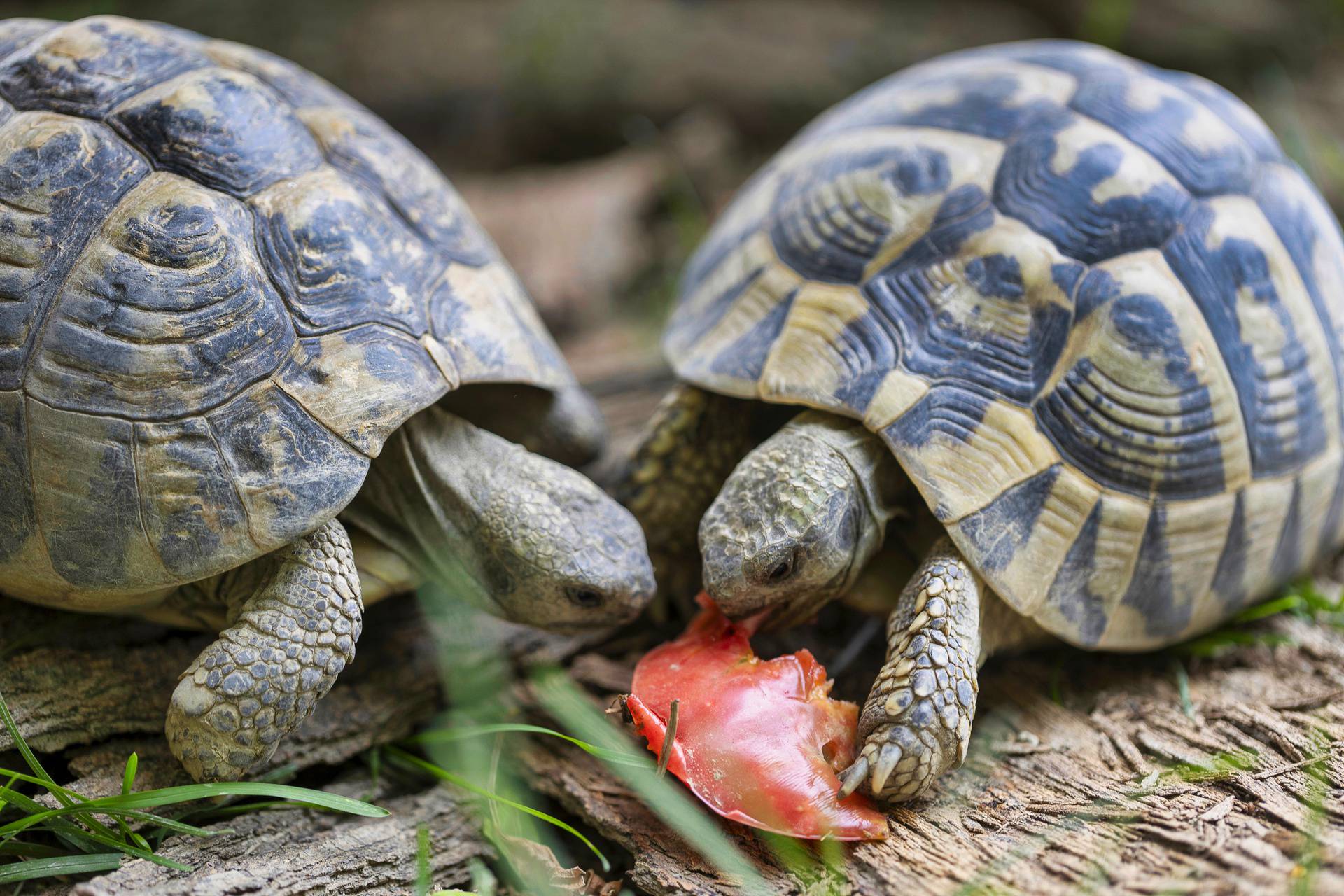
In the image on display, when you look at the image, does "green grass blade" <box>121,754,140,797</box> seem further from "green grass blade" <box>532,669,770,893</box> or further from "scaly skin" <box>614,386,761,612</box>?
"scaly skin" <box>614,386,761,612</box>

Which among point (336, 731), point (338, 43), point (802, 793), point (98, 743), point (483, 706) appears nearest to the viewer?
point (802, 793)

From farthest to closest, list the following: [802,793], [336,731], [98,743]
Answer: [336,731], [98,743], [802,793]

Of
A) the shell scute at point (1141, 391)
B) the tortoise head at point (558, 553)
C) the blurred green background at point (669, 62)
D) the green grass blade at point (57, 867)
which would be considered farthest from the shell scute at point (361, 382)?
the blurred green background at point (669, 62)

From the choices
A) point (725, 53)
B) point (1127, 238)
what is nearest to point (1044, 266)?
point (1127, 238)

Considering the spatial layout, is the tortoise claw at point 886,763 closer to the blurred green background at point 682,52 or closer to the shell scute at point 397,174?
the shell scute at point 397,174

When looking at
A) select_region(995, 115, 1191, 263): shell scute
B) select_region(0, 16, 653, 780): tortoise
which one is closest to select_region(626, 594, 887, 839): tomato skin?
select_region(0, 16, 653, 780): tortoise

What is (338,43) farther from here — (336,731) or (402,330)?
(336,731)
